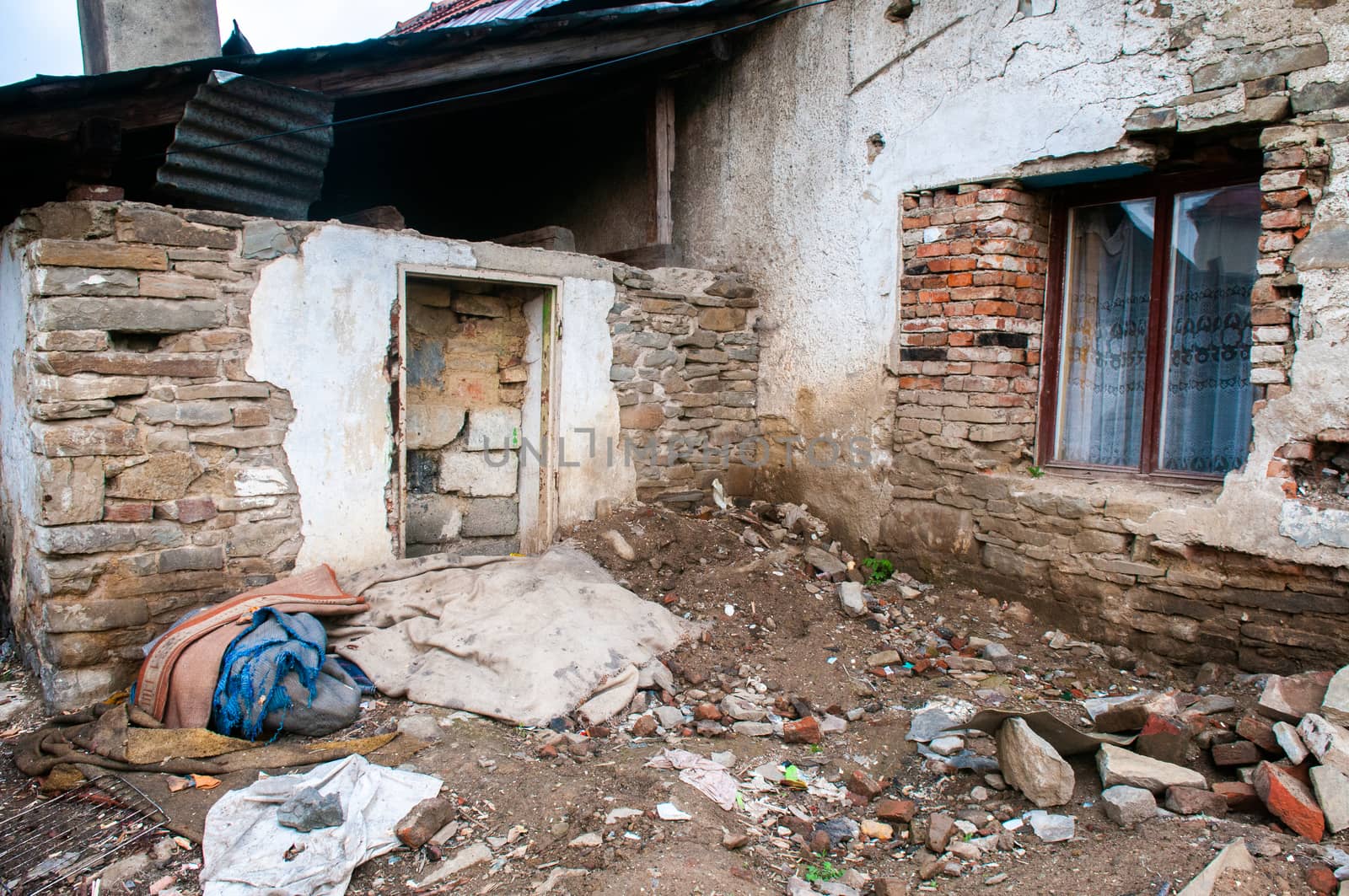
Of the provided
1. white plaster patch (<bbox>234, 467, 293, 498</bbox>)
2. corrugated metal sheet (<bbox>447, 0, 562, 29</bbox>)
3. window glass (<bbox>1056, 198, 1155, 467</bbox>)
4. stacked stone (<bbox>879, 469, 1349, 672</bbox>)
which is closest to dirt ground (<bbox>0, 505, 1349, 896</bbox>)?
stacked stone (<bbox>879, 469, 1349, 672</bbox>)

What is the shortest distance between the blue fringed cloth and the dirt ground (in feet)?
1.08

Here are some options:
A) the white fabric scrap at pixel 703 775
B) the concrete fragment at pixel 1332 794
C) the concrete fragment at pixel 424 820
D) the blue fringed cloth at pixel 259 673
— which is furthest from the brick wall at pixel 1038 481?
the blue fringed cloth at pixel 259 673

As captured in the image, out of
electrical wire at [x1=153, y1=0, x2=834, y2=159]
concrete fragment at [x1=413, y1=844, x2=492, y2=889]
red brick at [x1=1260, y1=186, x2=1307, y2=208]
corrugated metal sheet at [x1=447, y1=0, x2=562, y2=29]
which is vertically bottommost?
concrete fragment at [x1=413, y1=844, x2=492, y2=889]

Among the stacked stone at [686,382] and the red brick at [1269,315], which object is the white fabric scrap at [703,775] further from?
the red brick at [1269,315]

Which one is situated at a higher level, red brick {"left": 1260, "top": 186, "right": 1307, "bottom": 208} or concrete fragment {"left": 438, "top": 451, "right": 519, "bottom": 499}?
red brick {"left": 1260, "top": 186, "right": 1307, "bottom": 208}

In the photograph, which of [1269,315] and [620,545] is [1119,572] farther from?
[620,545]

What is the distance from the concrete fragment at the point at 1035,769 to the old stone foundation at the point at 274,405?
2929 millimetres

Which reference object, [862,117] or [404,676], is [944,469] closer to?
[862,117]

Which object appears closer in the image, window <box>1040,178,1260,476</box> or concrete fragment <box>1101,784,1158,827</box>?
concrete fragment <box>1101,784,1158,827</box>

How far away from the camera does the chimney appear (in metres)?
6.51

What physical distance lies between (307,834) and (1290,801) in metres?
2.99

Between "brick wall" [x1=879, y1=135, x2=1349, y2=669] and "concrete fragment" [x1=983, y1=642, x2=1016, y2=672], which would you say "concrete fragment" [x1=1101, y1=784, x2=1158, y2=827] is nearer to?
"concrete fragment" [x1=983, y1=642, x2=1016, y2=672]

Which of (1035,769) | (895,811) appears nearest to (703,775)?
(895,811)

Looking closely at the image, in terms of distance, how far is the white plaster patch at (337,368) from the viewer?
4.20 metres
